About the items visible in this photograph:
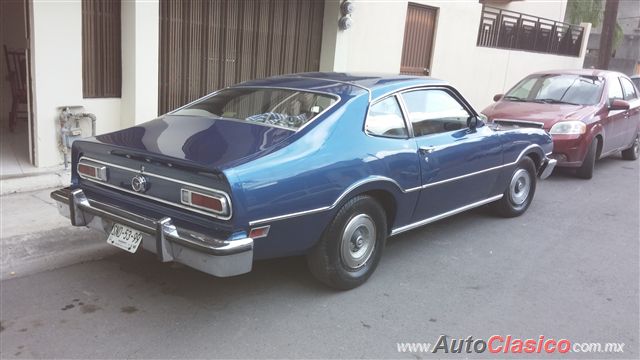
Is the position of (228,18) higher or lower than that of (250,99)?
higher

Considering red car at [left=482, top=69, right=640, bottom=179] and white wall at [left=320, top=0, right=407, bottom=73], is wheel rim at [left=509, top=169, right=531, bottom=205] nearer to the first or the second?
red car at [left=482, top=69, right=640, bottom=179]

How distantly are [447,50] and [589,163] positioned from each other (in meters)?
5.07

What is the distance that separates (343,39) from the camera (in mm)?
9664

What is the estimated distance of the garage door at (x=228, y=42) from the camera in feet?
24.8

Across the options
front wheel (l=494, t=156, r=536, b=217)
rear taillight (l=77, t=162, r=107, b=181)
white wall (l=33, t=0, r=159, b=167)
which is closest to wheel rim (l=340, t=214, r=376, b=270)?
rear taillight (l=77, t=162, r=107, b=181)

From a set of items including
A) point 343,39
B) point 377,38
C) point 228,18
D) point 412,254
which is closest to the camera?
point 412,254

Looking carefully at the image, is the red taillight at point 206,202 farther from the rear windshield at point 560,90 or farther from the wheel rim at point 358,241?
the rear windshield at point 560,90

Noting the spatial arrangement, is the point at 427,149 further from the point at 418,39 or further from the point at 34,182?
the point at 418,39

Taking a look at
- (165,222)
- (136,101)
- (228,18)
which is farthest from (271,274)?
(228,18)

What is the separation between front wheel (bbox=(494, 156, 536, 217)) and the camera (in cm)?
603

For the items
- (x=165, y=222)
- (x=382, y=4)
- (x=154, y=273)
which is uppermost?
(x=382, y=4)

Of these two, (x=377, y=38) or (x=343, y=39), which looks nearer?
(x=343, y=39)

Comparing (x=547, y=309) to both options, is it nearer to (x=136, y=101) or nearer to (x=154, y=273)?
(x=154, y=273)

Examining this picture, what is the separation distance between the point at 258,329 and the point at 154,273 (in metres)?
1.24
